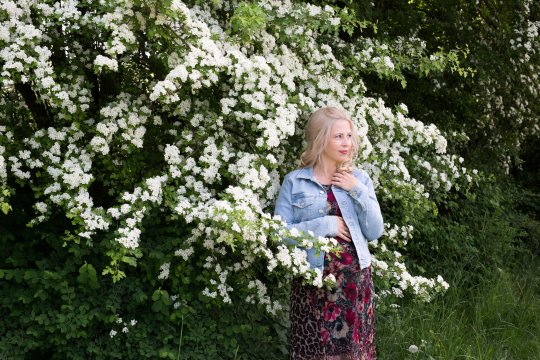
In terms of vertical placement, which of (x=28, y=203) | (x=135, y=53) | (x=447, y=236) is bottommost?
(x=447, y=236)

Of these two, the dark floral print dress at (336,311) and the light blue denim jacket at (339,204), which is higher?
the light blue denim jacket at (339,204)

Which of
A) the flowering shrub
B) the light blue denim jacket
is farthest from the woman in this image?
the flowering shrub

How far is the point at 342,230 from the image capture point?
3664 millimetres

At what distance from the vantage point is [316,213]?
145 inches

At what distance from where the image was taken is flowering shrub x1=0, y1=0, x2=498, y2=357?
3.59 meters

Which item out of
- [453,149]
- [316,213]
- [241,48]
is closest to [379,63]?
[241,48]

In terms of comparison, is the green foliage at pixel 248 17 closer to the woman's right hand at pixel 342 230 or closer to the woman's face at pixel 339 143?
the woman's face at pixel 339 143

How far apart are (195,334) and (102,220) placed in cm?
118

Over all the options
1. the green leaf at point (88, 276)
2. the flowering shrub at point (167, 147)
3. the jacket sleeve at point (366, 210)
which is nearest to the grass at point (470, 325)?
the flowering shrub at point (167, 147)

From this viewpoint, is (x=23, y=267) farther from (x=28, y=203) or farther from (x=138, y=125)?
(x=138, y=125)

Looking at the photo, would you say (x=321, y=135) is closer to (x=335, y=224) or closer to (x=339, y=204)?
(x=339, y=204)

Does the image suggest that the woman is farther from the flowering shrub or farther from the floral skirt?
Result: the flowering shrub

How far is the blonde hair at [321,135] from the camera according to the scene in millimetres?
3709

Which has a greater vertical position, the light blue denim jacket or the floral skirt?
the light blue denim jacket
